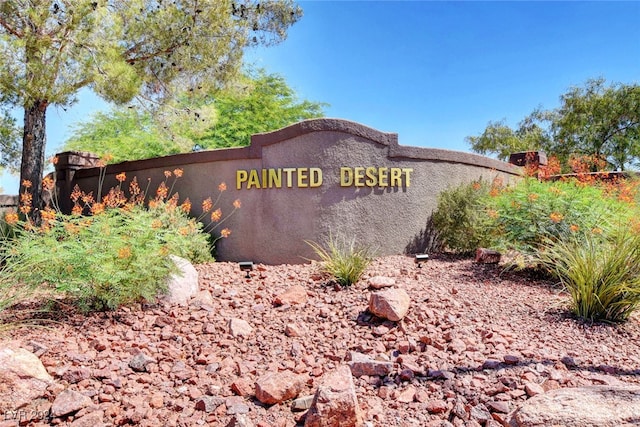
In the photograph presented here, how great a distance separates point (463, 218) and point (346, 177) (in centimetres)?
207

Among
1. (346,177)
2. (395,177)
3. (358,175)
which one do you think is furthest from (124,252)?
(395,177)

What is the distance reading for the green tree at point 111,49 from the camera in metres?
7.66

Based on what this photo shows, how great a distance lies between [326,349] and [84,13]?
24.4ft

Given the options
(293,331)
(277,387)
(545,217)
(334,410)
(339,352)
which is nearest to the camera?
(334,410)

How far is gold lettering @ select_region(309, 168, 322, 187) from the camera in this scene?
23.7 feet

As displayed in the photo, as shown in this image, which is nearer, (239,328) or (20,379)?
(20,379)

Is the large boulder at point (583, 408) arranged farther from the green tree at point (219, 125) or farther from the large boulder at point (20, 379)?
the green tree at point (219, 125)

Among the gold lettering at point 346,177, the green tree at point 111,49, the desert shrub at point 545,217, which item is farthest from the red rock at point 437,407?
the green tree at point 111,49

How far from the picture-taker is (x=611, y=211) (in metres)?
6.71

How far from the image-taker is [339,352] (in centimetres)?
382

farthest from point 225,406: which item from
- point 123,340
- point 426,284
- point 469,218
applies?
point 469,218

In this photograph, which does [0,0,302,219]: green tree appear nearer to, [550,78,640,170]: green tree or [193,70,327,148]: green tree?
[193,70,327,148]: green tree

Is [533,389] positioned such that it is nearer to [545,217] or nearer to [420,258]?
[420,258]

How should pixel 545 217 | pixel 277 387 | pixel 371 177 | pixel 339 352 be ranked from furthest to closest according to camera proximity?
pixel 371 177 < pixel 545 217 < pixel 339 352 < pixel 277 387
